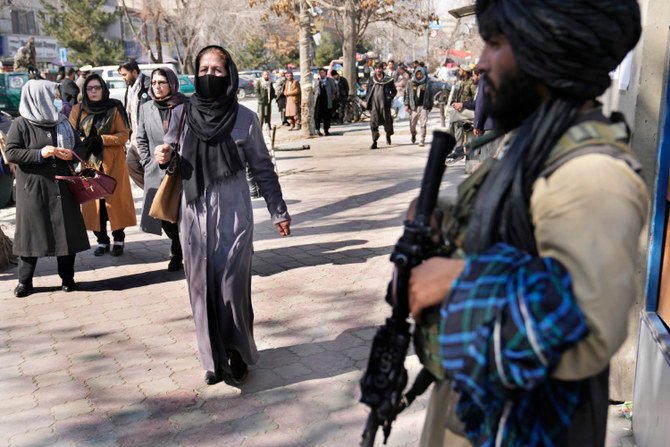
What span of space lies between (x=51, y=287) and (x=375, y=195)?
523 cm

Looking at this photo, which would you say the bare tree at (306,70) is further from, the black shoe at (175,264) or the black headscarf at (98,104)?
the black shoe at (175,264)

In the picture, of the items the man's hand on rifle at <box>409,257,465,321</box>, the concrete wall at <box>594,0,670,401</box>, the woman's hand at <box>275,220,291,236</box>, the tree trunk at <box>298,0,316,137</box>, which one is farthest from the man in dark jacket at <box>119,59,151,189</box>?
the tree trunk at <box>298,0,316,137</box>

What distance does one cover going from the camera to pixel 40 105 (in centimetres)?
618

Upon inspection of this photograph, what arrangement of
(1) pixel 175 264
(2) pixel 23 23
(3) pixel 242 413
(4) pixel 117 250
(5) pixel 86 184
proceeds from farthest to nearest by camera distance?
(2) pixel 23 23, (4) pixel 117 250, (1) pixel 175 264, (5) pixel 86 184, (3) pixel 242 413

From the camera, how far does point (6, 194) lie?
1032cm

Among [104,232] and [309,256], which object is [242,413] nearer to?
[309,256]

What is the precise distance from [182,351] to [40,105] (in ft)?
8.66

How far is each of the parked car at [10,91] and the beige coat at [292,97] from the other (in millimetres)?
9061

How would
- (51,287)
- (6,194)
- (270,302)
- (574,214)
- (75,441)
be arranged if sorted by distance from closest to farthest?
1. (574,214)
2. (75,441)
3. (270,302)
4. (51,287)
5. (6,194)

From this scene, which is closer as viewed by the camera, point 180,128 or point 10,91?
point 180,128

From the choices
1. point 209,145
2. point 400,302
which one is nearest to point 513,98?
point 400,302

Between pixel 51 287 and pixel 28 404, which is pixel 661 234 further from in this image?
pixel 51 287

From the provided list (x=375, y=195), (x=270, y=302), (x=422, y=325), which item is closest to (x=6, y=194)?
(x=375, y=195)

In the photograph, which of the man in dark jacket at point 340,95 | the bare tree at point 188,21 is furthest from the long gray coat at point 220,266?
the bare tree at point 188,21
